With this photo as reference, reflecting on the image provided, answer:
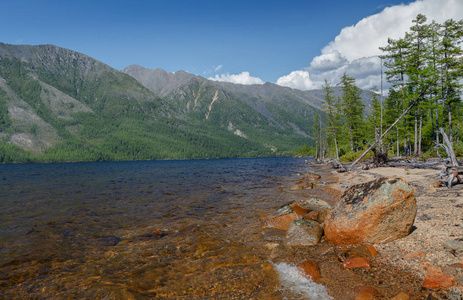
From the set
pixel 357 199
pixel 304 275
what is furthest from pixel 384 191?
pixel 304 275

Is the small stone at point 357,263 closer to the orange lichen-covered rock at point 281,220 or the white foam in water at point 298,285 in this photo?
the white foam in water at point 298,285

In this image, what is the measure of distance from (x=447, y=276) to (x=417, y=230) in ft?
11.5

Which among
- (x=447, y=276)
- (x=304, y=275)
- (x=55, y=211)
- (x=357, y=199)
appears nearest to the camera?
(x=447, y=276)

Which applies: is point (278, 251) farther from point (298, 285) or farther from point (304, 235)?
point (298, 285)

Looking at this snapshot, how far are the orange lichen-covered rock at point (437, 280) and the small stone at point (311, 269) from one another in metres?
2.61

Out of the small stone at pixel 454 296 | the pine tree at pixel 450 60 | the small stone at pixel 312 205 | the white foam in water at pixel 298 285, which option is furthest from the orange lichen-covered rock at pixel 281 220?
the pine tree at pixel 450 60

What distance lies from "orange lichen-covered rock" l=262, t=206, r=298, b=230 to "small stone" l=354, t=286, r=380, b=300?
6.57 meters

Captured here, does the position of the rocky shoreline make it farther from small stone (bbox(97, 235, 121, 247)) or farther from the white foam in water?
small stone (bbox(97, 235, 121, 247))

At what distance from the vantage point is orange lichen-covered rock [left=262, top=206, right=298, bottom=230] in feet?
41.6

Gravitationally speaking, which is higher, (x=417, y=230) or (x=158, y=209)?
(x=417, y=230)

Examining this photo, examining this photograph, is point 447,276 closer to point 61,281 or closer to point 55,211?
point 61,281

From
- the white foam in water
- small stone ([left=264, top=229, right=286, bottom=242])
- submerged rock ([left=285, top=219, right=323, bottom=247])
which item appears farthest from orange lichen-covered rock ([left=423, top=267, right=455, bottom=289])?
small stone ([left=264, top=229, right=286, bottom=242])

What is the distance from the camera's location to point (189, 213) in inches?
669

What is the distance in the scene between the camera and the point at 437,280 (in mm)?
5695
